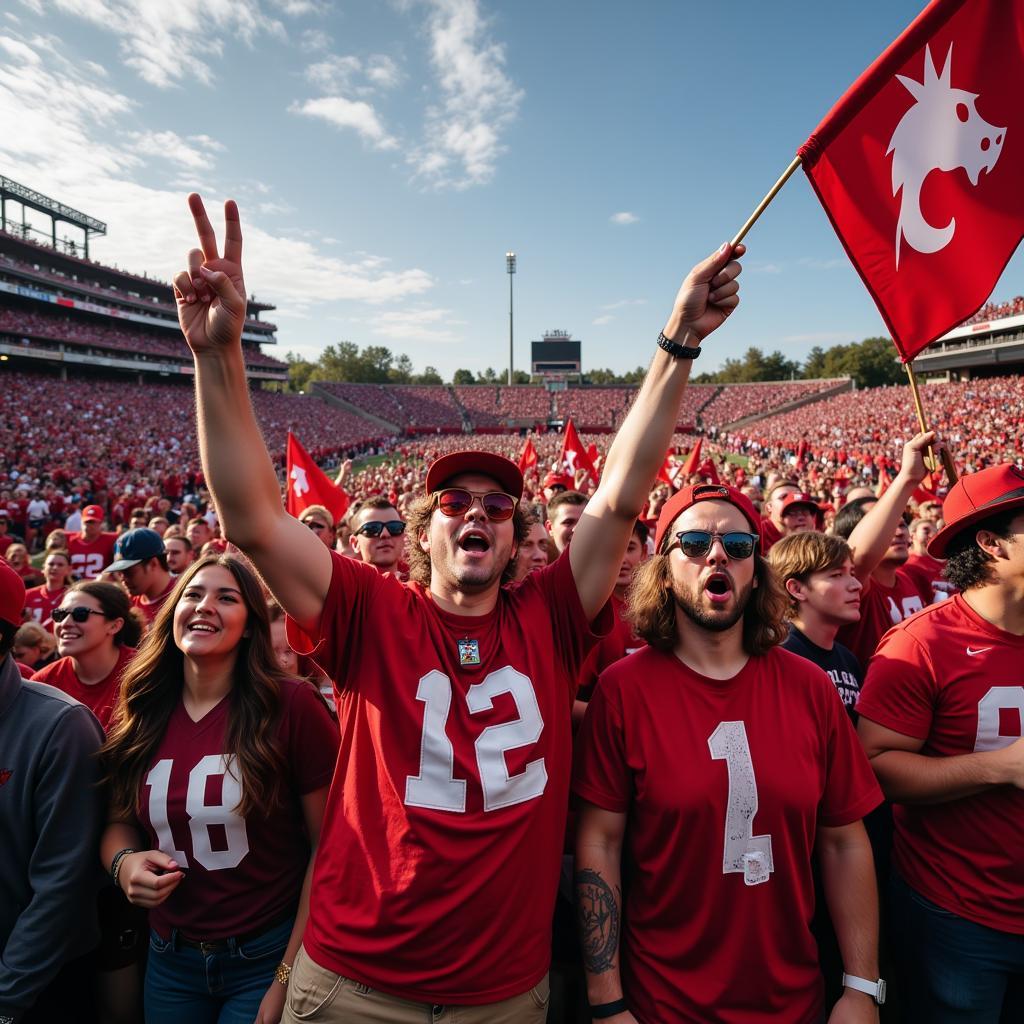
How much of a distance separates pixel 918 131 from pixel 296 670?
14.2ft

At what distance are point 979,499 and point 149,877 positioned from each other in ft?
10.9

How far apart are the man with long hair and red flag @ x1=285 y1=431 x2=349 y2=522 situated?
6276mm

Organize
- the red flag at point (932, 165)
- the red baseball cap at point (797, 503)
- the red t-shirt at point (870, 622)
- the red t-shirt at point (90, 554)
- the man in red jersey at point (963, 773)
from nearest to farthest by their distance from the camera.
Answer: the man in red jersey at point (963, 773) < the red flag at point (932, 165) < the red t-shirt at point (870, 622) < the red baseball cap at point (797, 503) < the red t-shirt at point (90, 554)

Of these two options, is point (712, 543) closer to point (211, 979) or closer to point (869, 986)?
point (869, 986)

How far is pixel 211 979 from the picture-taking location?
7.15ft

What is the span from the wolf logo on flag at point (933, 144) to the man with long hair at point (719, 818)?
1.91 metres

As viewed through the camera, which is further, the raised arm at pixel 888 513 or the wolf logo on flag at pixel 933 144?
the raised arm at pixel 888 513

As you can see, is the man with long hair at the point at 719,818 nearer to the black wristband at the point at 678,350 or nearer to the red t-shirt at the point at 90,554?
the black wristband at the point at 678,350

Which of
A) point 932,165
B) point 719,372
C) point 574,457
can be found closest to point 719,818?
point 932,165

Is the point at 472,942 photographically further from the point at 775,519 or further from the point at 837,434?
the point at 837,434

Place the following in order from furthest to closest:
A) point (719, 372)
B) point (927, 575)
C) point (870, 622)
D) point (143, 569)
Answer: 1. point (719, 372)
2. point (927, 575)
3. point (143, 569)
4. point (870, 622)

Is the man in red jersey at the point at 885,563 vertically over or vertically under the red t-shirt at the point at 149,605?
over

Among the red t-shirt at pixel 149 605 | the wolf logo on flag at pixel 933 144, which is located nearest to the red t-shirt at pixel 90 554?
the red t-shirt at pixel 149 605

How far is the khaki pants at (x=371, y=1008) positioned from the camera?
1.79 m
